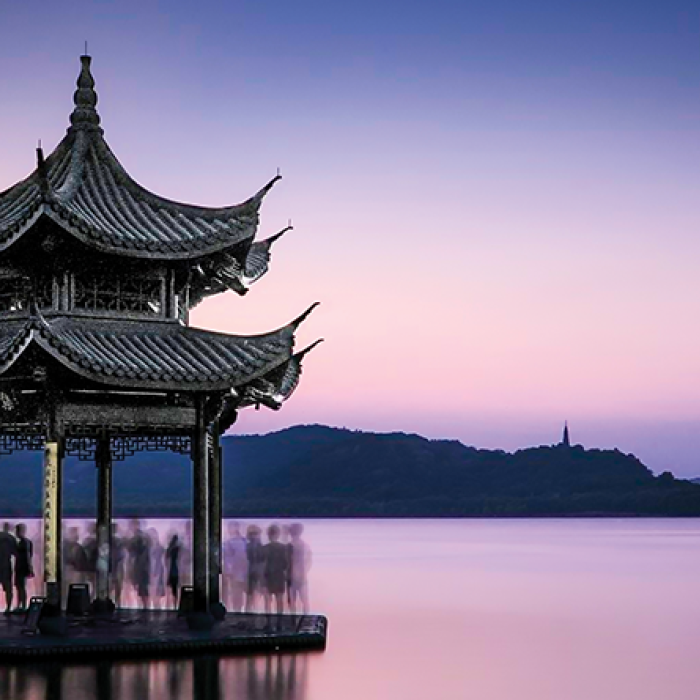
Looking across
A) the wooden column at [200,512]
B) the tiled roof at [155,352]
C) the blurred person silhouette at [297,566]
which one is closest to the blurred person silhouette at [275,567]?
the blurred person silhouette at [297,566]

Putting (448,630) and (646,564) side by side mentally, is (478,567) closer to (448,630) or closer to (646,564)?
(646,564)

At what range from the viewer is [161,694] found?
1942 cm

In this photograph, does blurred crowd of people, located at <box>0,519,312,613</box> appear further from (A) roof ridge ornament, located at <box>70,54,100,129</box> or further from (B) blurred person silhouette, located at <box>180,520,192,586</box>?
(A) roof ridge ornament, located at <box>70,54,100,129</box>

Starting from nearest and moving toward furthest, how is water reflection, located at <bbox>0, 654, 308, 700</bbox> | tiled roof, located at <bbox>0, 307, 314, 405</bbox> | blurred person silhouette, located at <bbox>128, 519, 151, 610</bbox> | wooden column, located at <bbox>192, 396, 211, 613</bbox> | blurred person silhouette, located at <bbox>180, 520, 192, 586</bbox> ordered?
water reflection, located at <bbox>0, 654, 308, 700</bbox>
tiled roof, located at <bbox>0, 307, 314, 405</bbox>
wooden column, located at <bbox>192, 396, 211, 613</bbox>
blurred person silhouette, located at <bbox>128, 519, 151, 610</bbox>
blurred person silhouette, located at <bbox>180, 520, 192, 586</bbox>

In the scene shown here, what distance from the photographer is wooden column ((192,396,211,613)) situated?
24.6 metres

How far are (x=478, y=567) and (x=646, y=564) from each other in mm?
9621

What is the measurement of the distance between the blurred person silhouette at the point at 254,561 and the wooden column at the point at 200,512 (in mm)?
1573

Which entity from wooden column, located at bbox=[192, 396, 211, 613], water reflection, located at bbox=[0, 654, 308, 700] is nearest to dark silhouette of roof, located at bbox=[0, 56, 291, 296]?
wooden column, located at bbox=[192, 396, 211, 613]

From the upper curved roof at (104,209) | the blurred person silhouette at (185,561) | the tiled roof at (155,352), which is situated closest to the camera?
the tiled roof at (155,352)

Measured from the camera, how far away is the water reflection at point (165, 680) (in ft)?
63.7

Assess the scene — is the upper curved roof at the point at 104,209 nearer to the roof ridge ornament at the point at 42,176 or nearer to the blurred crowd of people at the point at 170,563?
the roof ridge ornament at the point at 42,176

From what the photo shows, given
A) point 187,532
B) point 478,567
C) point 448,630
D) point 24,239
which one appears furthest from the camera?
point 478,567

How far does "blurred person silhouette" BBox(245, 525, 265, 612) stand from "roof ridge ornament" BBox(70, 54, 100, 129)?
7.90 metres

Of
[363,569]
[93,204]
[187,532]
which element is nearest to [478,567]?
[363,569]
